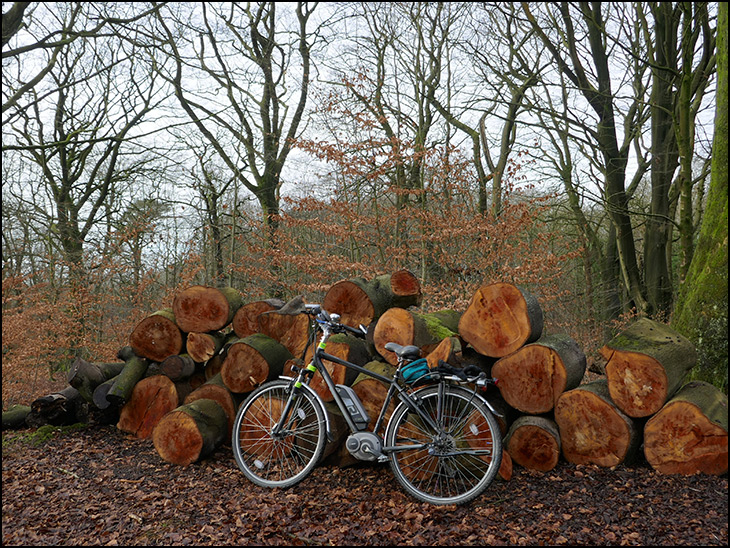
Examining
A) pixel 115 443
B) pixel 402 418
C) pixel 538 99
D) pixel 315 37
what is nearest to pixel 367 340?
Result: pixel 402 418

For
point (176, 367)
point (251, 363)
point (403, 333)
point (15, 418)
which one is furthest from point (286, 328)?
point (15, 418)

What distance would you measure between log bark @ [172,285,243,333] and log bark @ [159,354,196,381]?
283 millimetres

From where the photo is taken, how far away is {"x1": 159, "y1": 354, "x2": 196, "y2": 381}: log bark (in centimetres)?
485

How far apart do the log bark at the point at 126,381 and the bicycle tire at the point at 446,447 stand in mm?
2822

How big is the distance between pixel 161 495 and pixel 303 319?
180 cm

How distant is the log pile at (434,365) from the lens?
3458 mm

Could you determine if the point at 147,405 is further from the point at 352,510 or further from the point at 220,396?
the point at 352,510

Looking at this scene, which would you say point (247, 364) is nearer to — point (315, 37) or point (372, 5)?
point (372, 5)

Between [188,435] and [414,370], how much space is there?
1.95 meters

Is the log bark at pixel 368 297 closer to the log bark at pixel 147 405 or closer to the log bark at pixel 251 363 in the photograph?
the log bark at pixel 251 363

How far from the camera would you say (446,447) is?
3.30 metres

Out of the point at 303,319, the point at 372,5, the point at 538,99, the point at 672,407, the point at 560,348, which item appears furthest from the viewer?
the point at 372,5

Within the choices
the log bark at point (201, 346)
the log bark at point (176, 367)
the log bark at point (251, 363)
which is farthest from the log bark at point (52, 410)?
the log bark at point (251, 363)

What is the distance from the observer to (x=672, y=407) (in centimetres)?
339
